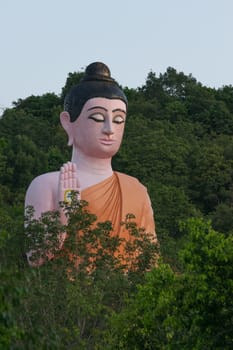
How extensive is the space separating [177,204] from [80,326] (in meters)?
11.7

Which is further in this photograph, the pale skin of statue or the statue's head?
the statue's head

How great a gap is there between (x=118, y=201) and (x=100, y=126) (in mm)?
1140

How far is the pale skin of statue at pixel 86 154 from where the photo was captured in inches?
636

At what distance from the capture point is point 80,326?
1284cm

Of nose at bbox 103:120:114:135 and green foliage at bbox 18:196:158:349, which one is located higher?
nose at bbox 103:120:114:135

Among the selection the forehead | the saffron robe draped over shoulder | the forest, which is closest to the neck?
the saffron robe draped over shoulder

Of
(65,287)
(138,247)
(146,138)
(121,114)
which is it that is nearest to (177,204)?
(146,138)

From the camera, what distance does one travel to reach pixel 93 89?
16844 millimetres

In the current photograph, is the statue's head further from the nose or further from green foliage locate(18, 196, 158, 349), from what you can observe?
green foliage locate(18, 196, 158, 349)

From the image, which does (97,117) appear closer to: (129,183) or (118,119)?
(118,119)

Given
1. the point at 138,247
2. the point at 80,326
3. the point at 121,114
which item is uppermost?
the point at 121,114

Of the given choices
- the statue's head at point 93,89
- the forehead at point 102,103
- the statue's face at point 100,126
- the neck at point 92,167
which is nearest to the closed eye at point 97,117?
the statue's face at point 100,126

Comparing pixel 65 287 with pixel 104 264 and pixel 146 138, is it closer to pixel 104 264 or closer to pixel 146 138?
pixel 104 264

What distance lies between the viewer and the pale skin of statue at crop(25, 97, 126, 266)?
16156 mm
